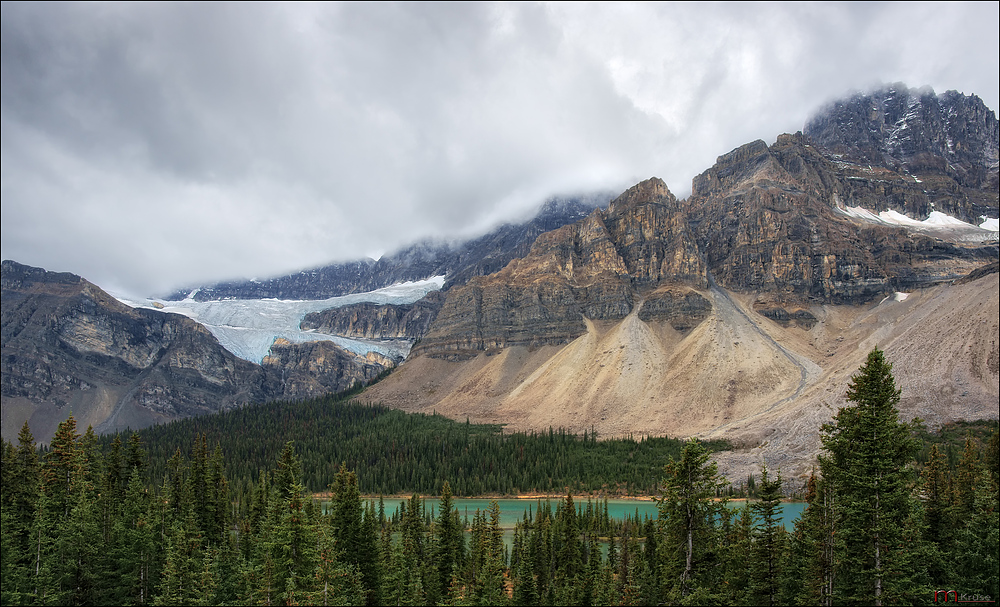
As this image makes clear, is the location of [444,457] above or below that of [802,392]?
below

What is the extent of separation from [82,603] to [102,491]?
11.6 m

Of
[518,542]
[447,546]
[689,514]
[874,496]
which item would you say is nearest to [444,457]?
[518,542]

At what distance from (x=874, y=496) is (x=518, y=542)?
3813 centimetres

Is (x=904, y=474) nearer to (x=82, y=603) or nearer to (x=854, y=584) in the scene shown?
(x=854, y=584)

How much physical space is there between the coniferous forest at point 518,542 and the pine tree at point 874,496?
3.2 inches

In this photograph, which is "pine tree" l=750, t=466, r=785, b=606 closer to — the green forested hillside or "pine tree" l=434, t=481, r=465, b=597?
"pine tree" l=434, t=481, r=465, b=597

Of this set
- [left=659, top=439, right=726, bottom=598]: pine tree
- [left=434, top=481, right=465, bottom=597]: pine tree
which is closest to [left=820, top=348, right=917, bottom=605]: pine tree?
[left=659, top=439, right=726, bottom=598]: pine tree

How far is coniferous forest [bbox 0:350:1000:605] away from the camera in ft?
89.2

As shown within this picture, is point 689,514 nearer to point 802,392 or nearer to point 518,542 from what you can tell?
point 518,542

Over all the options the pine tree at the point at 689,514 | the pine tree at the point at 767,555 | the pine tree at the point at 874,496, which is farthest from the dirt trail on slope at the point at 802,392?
the pine tree at the point at 689,514

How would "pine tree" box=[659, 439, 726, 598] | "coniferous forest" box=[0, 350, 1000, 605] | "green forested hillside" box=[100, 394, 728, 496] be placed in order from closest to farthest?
"pine tree" box=[659, 439, 726, 598], "coniferous forest" box=[0, 350, 1000, 605], "green forested hillside" box=[100, 394, 728, 496]

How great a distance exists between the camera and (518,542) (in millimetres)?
59469

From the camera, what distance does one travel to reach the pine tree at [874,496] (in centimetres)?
2666

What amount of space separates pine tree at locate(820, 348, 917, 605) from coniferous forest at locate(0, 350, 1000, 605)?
0.26 ft
